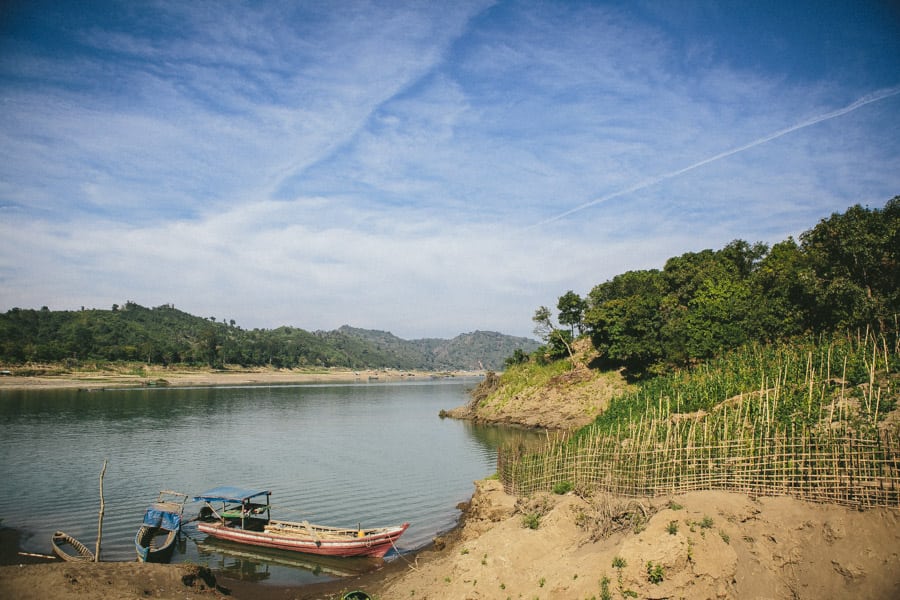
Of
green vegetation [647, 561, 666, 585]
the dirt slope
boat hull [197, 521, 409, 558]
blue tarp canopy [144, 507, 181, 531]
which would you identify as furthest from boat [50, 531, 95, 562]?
green vegetation [647, 561, 666, 585]

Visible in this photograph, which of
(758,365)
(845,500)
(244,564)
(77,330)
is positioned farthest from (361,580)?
(77,330)

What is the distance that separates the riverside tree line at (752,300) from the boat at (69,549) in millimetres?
42981

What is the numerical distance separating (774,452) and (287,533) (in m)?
19.2

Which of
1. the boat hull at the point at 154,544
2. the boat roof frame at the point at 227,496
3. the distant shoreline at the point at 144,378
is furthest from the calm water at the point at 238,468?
the distant shoreline at the point at 144,378

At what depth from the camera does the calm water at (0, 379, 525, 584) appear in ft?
75.6

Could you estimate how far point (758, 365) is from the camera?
31.7 meters

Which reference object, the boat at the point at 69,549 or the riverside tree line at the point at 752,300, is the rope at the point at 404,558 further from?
the riverside tree line at the point at 752,300

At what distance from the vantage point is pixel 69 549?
20188 mm

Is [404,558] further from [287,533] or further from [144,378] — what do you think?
[144,378]

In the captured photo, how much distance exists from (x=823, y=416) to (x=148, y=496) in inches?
1320

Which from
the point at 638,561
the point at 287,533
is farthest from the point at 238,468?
the point at 638,561

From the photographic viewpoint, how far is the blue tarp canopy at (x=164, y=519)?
2158 centimetres

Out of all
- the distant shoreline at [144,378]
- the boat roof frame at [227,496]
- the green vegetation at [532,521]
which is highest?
the green vegetation at [532,521]

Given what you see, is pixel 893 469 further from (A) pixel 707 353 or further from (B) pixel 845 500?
(A) pixel 707 353
